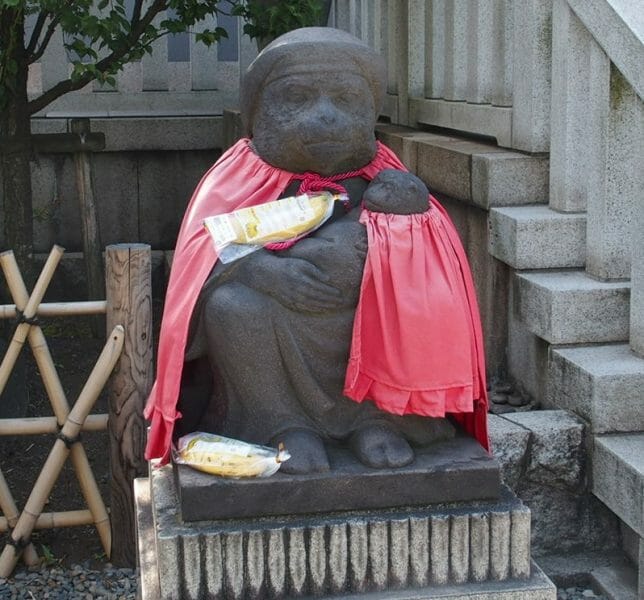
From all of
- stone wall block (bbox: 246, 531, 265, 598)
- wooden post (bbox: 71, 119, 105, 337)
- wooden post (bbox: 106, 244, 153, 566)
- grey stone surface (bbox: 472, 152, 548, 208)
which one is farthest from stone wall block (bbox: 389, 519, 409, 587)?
wooden post (bbox: 71, 119, 105, 337)

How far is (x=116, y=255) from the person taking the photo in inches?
169

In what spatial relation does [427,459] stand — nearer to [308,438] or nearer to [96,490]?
[308,438]

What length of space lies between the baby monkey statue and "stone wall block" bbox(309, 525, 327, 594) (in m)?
0.17

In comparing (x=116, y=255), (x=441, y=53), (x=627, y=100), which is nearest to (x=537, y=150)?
(x=627, y=100)

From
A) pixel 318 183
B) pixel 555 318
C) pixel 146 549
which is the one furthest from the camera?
pixel 555 318

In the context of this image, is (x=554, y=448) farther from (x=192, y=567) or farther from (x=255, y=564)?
(x=192, y=567)

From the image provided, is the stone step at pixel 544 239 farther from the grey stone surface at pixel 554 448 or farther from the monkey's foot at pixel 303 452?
the monkey's foot at pixel 303 452

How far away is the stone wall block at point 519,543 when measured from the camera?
9.54 feet

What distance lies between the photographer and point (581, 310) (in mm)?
4059

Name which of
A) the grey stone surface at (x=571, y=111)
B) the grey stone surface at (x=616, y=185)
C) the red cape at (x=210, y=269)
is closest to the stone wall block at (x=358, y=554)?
the red cape at (x=210, y=269)

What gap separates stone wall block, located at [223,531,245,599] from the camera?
2.81m

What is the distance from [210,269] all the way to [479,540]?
3.42ft

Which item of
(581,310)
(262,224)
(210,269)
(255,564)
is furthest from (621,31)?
(255,564)

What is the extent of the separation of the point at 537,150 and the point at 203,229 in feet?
6.58
